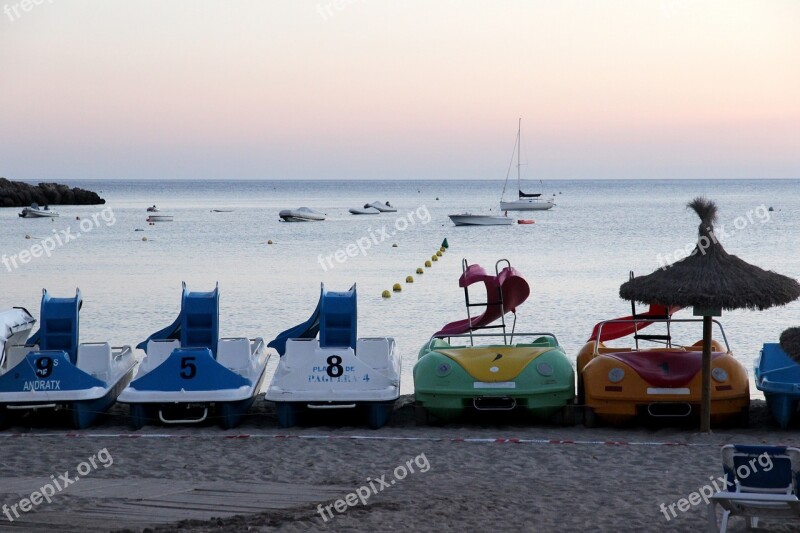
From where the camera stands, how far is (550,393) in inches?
377

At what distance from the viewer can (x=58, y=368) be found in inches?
383

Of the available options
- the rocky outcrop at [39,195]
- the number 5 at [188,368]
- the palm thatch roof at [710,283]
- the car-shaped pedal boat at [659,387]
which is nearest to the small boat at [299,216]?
the rocky outcrop at [39,195]

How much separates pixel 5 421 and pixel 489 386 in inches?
200

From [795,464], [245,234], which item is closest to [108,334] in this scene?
[795,464]

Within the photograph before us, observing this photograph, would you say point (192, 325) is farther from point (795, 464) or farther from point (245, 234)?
point (245, 234)

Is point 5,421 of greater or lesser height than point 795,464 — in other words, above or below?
below

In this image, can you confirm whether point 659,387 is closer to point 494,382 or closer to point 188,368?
point 494,382

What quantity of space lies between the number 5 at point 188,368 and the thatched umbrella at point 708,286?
4404mm

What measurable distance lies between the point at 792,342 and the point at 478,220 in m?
52.2

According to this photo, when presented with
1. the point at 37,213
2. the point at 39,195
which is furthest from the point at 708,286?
the point at 39,195

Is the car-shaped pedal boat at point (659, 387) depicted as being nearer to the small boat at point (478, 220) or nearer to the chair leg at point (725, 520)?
the chair leg at point (725, 520)

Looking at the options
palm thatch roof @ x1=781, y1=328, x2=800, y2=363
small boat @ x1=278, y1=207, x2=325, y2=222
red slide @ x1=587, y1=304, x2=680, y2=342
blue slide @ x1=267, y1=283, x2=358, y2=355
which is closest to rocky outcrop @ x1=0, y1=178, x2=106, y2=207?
small boat @ x1=278, y1=207, x2=325, y2=222

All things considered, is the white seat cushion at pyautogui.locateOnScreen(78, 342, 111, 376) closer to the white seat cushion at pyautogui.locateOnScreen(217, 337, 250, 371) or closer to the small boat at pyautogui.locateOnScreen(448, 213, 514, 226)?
the white seat cushion at pyautogui.locateOnScreen(217, 337, 250, 371)

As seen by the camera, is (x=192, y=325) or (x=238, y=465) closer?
(x=238, y=465)
